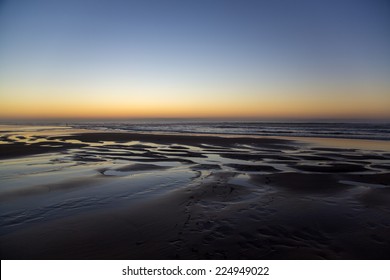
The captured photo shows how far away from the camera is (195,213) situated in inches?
207

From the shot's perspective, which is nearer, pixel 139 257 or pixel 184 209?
pixel 139 257

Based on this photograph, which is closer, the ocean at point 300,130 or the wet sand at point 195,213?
the wet sand at point 195,213

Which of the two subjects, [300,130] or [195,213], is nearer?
[195,213]

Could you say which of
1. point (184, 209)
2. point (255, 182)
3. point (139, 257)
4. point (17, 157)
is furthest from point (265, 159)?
point (17, 157)

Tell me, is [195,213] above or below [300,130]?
below

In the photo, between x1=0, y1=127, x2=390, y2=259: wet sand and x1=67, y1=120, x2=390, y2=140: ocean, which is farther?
x1=67, y1=120, x2=390, y2=140: ocean

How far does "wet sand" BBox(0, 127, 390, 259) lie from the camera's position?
3764mm

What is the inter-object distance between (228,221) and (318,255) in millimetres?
1676

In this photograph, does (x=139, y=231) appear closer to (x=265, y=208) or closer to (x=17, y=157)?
(x=265, y=208)

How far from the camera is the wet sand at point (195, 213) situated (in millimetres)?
3764

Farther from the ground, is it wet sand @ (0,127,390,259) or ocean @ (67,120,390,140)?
ocean @ (67,120,390,140)

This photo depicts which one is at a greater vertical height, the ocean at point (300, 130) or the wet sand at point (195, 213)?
the ocean at point (300, 130)

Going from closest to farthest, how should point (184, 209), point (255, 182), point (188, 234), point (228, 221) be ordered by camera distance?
point (188, 234) < point (228, 221) < point (184, 209) < point (255, 182)

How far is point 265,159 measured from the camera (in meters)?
12.4
